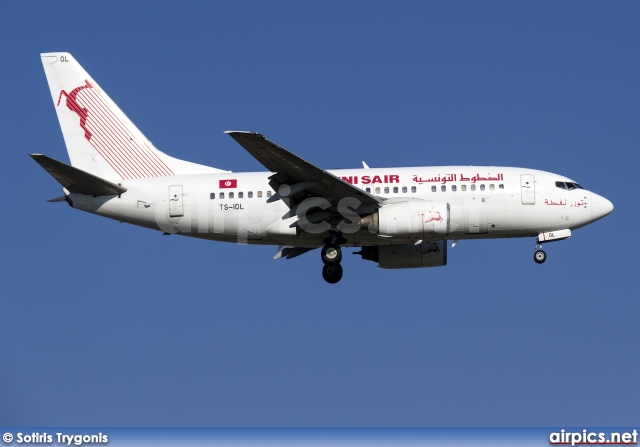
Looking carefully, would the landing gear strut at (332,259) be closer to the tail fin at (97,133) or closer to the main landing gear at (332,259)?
the main landing gear at (332,259)

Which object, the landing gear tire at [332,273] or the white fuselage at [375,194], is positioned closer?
the white fuselage at [375,194]

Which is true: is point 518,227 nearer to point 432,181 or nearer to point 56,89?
point 432,181

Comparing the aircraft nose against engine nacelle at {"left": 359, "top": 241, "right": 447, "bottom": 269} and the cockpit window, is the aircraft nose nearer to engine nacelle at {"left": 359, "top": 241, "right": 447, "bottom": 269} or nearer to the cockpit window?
the cockpit window

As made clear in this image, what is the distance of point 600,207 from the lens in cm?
5125

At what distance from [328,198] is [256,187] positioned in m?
3.11

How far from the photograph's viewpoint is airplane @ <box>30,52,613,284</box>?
160ft

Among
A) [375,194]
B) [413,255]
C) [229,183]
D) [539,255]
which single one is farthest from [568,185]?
[229,183]

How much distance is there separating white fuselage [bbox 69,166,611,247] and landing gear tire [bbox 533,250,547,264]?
0.94m

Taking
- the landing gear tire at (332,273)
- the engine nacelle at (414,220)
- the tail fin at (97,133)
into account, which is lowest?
the landing gear tire at (332,273)

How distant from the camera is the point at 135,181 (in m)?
51.2

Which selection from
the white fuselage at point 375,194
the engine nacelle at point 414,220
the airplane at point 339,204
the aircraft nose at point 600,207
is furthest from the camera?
the aircraft nose at point 600,207

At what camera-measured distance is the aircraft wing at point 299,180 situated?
153 feet

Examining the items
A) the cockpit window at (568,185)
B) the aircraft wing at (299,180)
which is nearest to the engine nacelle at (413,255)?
the aircraft wing at (299,180)

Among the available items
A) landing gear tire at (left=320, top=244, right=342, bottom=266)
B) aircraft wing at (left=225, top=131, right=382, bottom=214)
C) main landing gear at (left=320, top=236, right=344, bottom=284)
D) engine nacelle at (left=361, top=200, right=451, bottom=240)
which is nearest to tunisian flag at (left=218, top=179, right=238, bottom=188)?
aircraft wing at (left=225, top=131, right=382, bottom=214)
